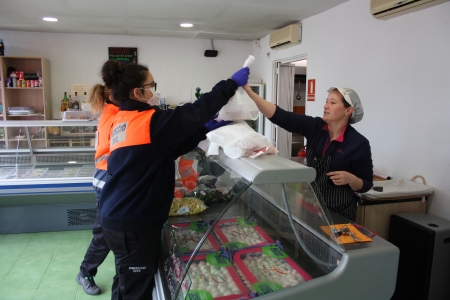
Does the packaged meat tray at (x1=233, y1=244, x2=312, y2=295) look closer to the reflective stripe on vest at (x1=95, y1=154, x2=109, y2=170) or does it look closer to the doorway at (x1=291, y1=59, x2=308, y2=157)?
the reflective stripe on vest at (x1=95, y1=154, x2=109, y2=170)

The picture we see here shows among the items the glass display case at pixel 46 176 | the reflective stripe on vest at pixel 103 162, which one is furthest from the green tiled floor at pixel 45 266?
the reflective stripe on vest at pixel 103 162

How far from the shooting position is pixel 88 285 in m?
2.86

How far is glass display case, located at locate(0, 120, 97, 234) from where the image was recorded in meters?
3.74

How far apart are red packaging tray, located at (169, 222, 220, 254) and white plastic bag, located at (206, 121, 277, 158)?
44cm

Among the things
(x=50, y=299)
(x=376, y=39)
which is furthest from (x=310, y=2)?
(x=50, y=299)

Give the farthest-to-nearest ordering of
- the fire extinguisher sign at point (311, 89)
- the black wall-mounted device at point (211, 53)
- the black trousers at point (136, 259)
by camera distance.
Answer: the black wall-mounted device at point (211, 53) < the fire extinguisher sign at point (311, 89) < the black trousers at point (136, 259)

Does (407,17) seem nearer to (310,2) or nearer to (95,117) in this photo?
(310,2)

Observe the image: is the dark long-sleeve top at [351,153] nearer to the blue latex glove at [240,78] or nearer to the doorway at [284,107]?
the blue latex glove at [240,78]

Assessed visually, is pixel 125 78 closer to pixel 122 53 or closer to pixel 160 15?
pixel 160 15

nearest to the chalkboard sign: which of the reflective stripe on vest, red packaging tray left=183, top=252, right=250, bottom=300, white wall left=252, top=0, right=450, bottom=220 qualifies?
white wall left=252, top=0, right=450, bottom=220

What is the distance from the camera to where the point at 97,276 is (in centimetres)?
314

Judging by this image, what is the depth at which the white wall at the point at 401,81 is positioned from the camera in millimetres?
2795

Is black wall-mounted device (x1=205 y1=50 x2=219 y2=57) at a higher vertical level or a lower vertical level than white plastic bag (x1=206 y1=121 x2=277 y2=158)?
higher

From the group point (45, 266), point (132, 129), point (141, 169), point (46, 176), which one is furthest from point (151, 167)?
point (46, 176)
